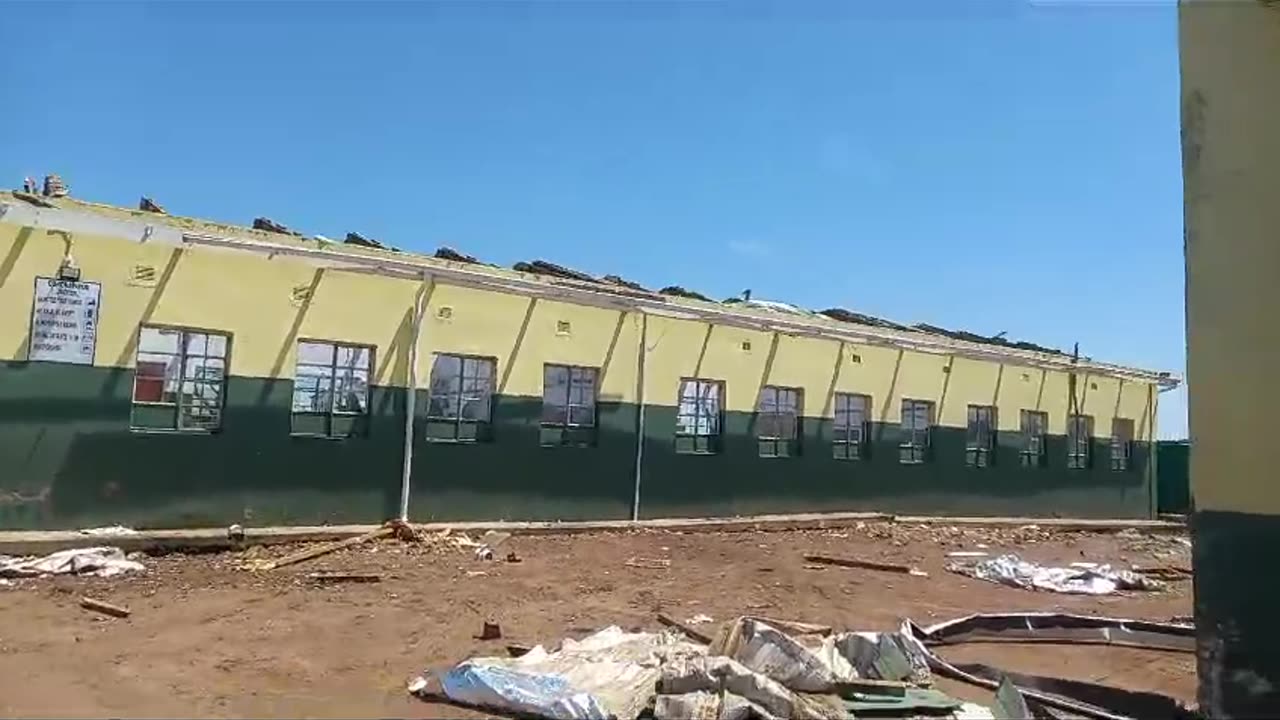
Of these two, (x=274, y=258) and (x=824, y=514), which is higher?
(x=274, y=258)

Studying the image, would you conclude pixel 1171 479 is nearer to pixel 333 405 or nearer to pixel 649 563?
pixel 649 563

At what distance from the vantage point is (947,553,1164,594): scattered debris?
46.1 feet

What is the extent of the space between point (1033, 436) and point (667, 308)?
12.3m

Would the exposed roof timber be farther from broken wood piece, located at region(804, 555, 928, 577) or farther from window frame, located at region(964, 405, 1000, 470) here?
broken wood piece, located at region(804, 555, 928, 577)

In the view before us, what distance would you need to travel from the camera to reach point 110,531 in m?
12.8

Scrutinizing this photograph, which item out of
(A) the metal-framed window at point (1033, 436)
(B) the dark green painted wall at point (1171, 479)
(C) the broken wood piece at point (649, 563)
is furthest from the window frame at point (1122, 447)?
(C) the broken wood piece at point (649, 563)

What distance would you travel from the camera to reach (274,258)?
46.5 feet

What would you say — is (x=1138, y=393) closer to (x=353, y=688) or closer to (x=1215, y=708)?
(x=1215, y=708)

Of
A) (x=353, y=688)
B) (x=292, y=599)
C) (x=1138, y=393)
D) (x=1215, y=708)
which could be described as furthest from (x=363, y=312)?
(x=1138, y=393)

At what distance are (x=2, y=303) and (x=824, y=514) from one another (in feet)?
47.1

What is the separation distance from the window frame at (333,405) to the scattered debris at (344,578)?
3046 mm

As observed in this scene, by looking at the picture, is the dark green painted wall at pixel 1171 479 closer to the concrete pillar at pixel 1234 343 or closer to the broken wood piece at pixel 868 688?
the concrete pillar at pixel 1234 343

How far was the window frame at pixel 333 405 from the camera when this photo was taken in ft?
47.3

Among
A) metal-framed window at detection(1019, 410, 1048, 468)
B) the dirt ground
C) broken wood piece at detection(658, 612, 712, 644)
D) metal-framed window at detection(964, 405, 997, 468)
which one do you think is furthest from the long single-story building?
broken wood piece at detection(658, 612, 712, 644)
